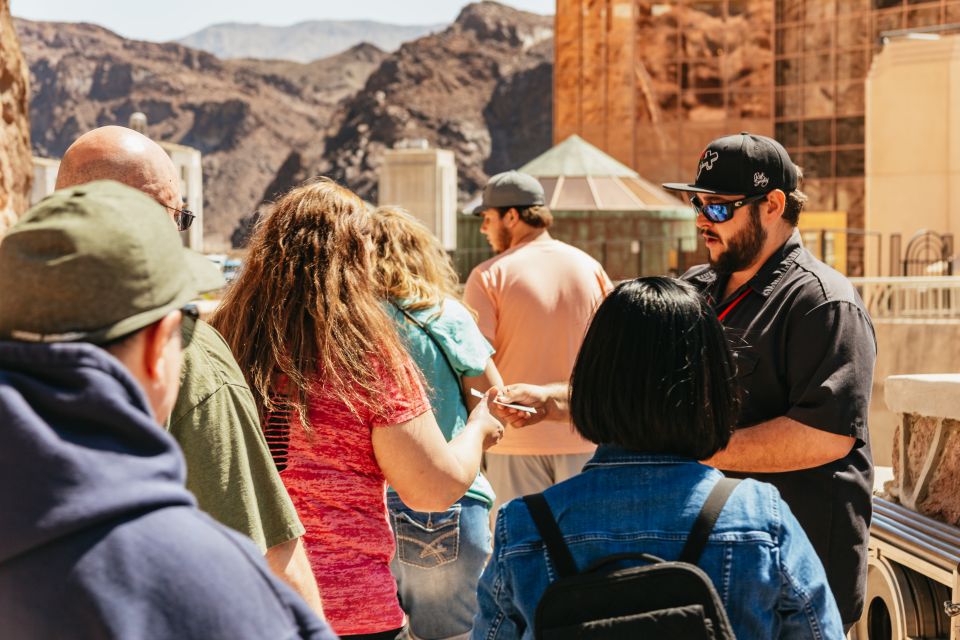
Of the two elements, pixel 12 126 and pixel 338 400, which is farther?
pixel 12 126

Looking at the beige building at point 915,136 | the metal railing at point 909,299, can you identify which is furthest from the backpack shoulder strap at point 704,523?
the beige building at point 915,136

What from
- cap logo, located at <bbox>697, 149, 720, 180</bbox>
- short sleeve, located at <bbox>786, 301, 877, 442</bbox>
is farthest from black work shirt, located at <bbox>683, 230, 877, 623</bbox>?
cap logo, located at <bbox>697, 149, 720, 180</bbox>

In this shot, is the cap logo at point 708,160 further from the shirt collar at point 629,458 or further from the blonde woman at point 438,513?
the shirt collar at point 629,458

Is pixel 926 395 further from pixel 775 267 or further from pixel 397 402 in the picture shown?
pixel 397 402

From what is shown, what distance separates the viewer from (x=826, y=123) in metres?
37.7

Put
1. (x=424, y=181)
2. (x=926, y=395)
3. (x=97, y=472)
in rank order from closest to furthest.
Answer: (x=97, y=472) < (x=926, y=395) < (x=424, y=181)

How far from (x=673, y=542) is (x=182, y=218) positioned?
134 centimetres

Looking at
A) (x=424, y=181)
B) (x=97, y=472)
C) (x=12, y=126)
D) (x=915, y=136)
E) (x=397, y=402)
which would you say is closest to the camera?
(x=97, y=472)

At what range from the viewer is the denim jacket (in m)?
2.04

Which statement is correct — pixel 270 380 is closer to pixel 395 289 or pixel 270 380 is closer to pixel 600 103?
pixel 395 289

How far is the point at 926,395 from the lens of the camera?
13.9 feet

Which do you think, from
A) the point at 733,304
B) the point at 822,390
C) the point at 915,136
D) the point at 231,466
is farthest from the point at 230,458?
the point at 915,136

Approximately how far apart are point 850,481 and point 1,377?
2.33 metres

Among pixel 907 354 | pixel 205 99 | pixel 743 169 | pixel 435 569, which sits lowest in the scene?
pixel 907 354
